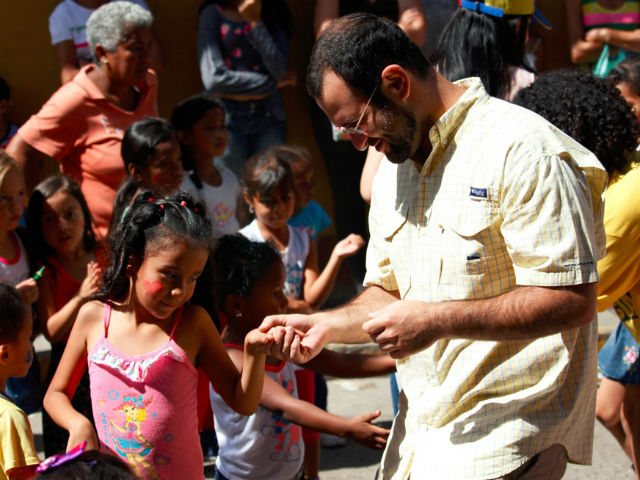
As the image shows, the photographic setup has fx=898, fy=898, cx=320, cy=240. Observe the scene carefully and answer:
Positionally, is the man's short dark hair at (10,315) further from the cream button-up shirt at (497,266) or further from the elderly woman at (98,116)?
the elderly woman at (98,116)

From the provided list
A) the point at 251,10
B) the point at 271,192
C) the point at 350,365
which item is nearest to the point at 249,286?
the point at 350,365

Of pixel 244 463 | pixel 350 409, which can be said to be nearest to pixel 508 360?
pixel 244 463

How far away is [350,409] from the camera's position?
18.5ft

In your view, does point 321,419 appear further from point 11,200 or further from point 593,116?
point 11,200

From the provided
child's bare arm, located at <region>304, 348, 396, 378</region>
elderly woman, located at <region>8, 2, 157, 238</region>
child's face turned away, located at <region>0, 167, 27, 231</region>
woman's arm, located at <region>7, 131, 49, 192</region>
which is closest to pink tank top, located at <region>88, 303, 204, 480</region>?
child's bare arm, located at <region>304, 348, 396, 378</region>

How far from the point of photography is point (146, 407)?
304 cm

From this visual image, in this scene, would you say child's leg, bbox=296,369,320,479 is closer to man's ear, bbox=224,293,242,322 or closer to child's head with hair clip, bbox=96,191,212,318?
man's ear, bbox=224,293,242,322

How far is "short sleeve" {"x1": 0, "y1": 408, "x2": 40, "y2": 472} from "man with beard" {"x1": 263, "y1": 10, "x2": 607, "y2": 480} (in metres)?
0.89

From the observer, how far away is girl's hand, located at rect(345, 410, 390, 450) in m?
3.15

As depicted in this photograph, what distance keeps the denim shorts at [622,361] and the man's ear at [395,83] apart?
7.37ft

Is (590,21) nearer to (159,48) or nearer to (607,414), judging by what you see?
(159,48)

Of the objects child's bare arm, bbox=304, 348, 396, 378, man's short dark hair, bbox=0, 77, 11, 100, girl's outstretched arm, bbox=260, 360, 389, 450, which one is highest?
man's short dark hair, bbox=0, 77, 11, 100

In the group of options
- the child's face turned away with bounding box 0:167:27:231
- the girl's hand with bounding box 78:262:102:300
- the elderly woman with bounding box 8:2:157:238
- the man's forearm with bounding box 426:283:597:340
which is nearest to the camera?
the man's forearm with bounding box 426:283:597:340

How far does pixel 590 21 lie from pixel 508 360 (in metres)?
5.42
